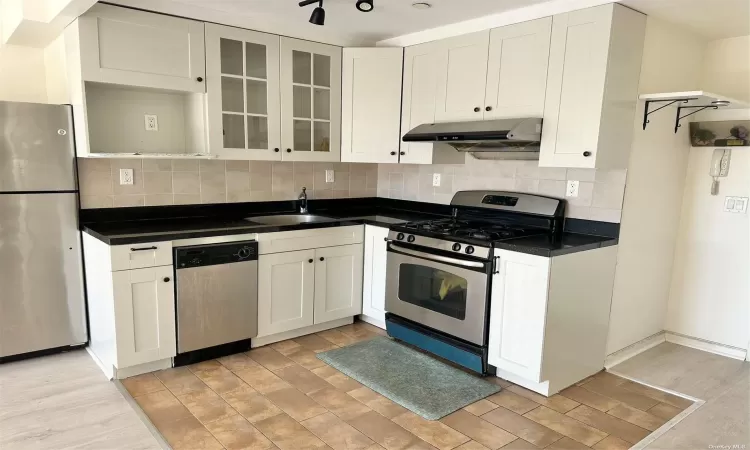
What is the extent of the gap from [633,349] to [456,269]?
1.46 meters

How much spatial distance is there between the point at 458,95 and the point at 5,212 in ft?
9.48

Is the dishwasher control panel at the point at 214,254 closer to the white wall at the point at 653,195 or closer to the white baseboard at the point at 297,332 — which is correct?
the white baseboard at the point at 297,332

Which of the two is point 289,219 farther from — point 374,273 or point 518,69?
point 518,69

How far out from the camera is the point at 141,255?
106 inches

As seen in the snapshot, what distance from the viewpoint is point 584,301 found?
281 centimetres

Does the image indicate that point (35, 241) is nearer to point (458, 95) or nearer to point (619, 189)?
point (458, 95)

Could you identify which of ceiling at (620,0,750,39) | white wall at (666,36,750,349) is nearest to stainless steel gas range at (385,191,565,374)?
white wall at (666,36,750,349)

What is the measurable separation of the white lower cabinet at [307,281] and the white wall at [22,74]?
6.32 feet

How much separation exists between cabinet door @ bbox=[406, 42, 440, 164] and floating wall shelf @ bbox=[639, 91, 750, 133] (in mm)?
1340

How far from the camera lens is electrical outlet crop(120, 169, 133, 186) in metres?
3.17

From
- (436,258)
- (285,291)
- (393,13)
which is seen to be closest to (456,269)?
(436,258)

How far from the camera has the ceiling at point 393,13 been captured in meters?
2.62

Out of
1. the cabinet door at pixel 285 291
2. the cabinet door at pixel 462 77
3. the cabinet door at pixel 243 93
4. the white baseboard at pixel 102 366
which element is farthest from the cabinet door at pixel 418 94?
the white baseboard at pixel 102 366

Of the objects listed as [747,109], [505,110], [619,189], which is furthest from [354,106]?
[747,109]
